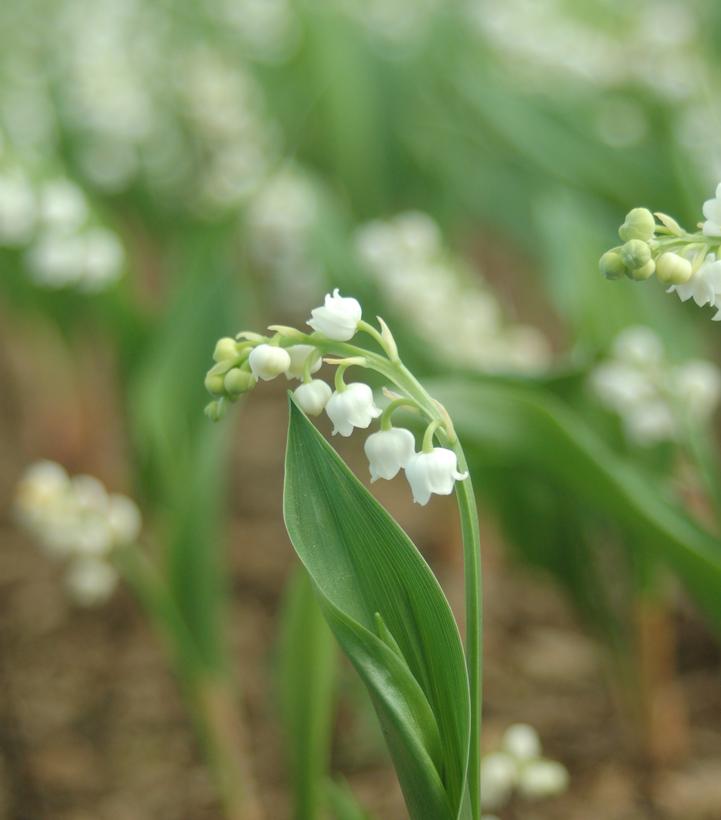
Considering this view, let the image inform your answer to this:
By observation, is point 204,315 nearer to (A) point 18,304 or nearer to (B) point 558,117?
(A) point 18,304

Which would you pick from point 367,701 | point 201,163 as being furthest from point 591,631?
point 201,163

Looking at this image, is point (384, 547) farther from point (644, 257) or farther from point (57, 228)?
point (57, 228)

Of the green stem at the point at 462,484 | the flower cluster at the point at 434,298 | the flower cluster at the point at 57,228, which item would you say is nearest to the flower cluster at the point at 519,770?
the green stem at the point at 462,484

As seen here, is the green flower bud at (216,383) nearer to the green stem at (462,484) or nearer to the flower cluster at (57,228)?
the green stem at (462,484)

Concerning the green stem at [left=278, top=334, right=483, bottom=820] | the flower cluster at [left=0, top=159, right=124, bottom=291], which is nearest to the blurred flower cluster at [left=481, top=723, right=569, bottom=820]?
the green stem at [left=278, top=334, right=483, bottom=820]

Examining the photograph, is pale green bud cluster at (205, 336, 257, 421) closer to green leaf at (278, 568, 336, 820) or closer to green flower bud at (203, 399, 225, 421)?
green flower bud at (203, 399, 225, 421)

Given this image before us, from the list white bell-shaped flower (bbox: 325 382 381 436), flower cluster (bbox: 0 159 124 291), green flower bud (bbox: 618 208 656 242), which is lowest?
white bell-shaped flower (bbox: 325 382 381 436)
